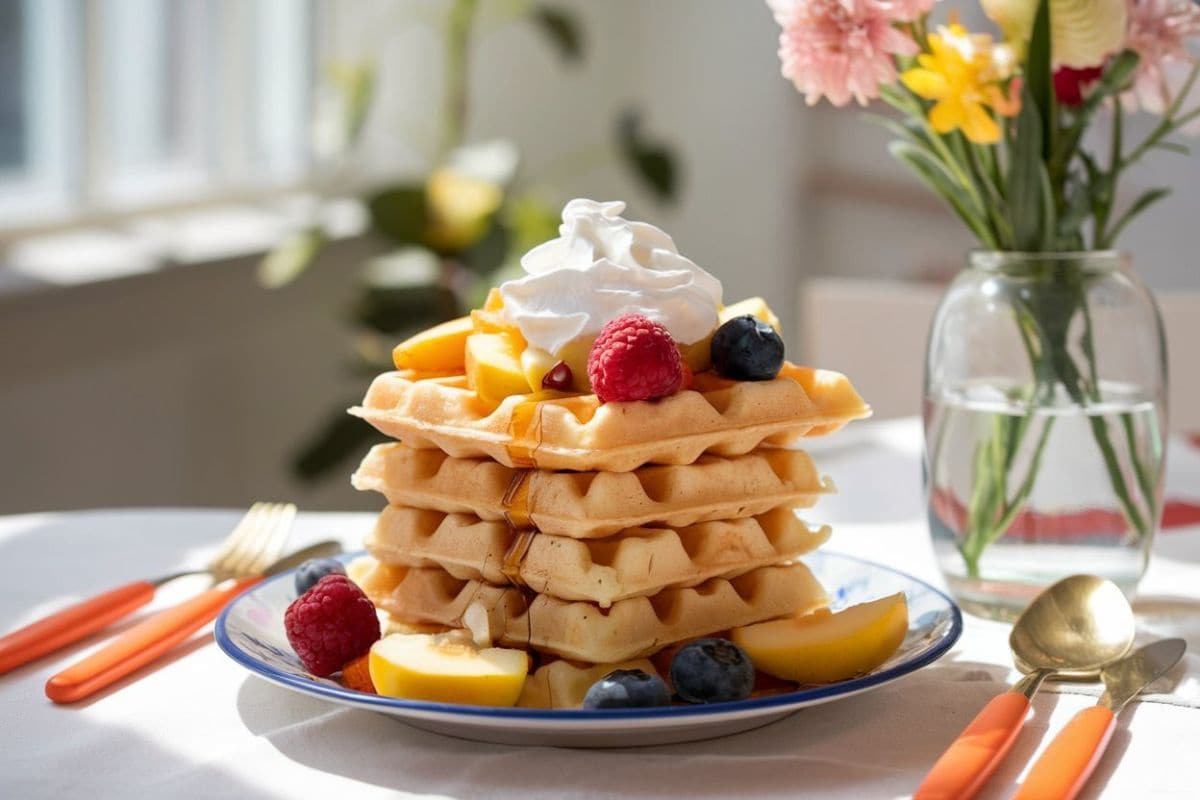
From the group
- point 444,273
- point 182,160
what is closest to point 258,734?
A: point 444,273

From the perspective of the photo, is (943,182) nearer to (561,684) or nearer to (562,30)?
(561,684)

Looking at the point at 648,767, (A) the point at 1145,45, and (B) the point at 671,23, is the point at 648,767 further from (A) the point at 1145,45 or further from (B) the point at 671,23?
(B) the point at 671,23

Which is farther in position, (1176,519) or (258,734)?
(1176,519)

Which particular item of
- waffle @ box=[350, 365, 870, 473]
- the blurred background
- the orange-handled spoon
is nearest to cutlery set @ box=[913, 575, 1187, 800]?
waffle @ box=[350, 365, 870, 473]

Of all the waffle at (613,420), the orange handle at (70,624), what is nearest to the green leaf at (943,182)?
the waffle at (613,420)

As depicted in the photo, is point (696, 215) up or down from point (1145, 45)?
down
